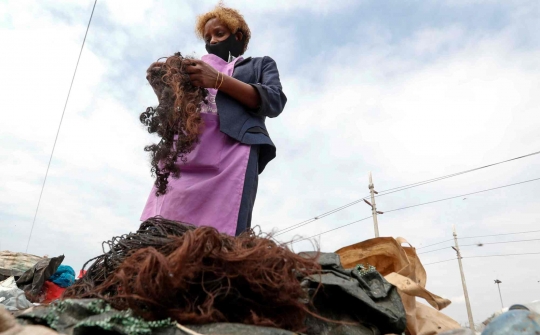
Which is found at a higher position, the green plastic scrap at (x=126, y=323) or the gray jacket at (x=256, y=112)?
the gray jacket at (x=256, y=112)

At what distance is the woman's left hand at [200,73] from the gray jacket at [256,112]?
11 centimetres

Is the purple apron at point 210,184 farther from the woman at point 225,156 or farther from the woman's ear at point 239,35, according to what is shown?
the woman's ear at point 239,35

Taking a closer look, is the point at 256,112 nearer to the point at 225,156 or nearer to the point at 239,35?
the point at 225,156

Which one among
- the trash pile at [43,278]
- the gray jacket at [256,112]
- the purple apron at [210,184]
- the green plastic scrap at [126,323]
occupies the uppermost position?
the gray jacket at [256,112]

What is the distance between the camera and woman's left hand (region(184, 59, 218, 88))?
1698 mm

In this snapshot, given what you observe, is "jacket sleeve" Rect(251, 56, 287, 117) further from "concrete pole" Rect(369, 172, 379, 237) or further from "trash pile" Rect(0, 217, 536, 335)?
Result: "concrete pole" Rect(369, 172, 379, 237)

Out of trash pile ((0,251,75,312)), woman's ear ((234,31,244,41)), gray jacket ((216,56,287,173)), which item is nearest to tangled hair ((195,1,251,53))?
woman's ear ((234,31,244,41))

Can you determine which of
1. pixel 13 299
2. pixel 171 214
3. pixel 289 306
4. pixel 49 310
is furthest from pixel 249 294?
pixel 13 299

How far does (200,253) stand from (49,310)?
0.37 meters

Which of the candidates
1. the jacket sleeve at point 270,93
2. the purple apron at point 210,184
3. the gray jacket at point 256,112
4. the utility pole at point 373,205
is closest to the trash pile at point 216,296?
the purple apron at point 210,184

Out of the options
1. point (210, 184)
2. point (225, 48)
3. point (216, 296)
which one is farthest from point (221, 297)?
point (225, 48)

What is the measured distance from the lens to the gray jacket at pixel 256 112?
1.77m

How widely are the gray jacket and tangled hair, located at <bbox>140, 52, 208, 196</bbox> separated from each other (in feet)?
0.41

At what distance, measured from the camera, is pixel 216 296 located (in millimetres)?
851
